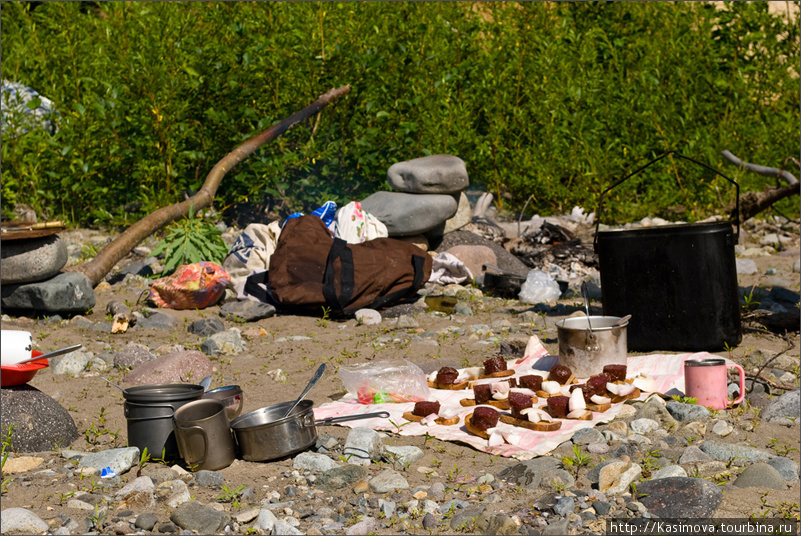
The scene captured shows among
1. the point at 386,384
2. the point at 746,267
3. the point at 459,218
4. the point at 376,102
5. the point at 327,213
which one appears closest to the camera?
the point at 386,384

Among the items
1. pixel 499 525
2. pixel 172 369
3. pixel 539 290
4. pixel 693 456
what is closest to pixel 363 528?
pixel 499 525

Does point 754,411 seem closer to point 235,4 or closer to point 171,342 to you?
point 171,342

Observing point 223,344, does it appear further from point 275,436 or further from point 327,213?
point 327,213

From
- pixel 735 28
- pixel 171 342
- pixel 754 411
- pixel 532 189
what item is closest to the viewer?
pixel 754 411

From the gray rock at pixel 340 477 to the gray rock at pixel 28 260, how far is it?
3.32 m

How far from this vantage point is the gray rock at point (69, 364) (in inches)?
166

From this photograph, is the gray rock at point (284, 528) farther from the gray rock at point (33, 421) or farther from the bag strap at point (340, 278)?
the bag strap at point (340, 278)

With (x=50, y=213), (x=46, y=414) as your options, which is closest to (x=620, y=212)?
(x=50, y=213)

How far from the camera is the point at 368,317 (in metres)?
5.50

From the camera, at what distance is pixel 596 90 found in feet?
28.8

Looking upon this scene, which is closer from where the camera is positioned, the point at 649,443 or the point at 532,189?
the point at 649,443

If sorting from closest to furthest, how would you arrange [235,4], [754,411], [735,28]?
1. [754,411]
2. [235,4]
3. [735,28]

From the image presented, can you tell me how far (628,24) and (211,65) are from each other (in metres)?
5.73

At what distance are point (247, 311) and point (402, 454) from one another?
282 cm
